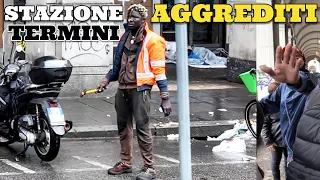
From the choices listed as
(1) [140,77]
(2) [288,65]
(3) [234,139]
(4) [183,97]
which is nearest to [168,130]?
(3) [234,139]

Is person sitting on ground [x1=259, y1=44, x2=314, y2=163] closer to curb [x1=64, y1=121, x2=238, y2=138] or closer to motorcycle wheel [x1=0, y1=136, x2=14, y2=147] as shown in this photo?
motorcycle wheel [x1=0, y1=136, x2=14, y2=147]

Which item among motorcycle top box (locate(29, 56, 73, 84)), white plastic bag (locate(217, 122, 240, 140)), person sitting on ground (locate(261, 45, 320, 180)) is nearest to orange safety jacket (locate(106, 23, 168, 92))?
motorcycle top box (locate(29, 56, 73, 84))

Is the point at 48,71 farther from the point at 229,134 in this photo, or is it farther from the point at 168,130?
the point at 229,134

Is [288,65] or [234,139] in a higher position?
[288,65]

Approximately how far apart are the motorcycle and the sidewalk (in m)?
1.69

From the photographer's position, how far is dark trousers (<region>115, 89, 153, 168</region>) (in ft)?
23.3

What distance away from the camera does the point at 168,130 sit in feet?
33.1

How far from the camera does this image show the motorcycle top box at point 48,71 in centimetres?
793

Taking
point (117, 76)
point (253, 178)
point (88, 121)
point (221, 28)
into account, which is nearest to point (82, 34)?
point (88, 121)

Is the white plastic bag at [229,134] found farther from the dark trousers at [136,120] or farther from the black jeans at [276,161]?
the black jeans at [276,161]

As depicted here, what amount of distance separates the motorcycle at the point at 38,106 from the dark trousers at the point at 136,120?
874 mm

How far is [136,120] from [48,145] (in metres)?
1.35

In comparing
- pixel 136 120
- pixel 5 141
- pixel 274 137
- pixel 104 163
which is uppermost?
pixel 274 137

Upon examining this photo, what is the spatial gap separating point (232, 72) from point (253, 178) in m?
8.49
